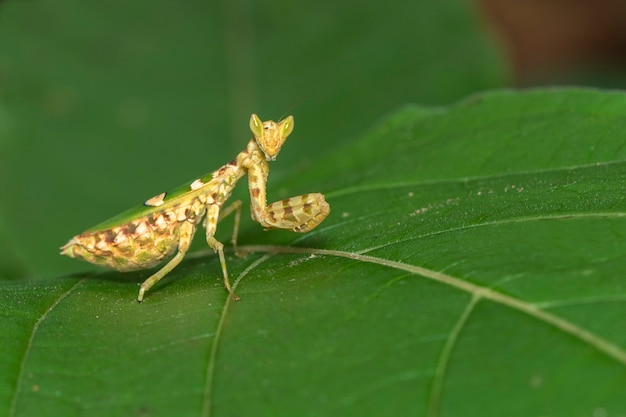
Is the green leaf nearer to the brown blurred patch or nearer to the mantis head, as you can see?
the mantis head

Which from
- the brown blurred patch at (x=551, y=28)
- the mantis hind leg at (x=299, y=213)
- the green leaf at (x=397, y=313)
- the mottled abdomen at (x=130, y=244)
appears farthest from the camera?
the brown blurred patch at (x=551, y=28)

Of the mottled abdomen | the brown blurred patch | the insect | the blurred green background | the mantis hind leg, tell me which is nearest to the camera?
the mantis hind leg

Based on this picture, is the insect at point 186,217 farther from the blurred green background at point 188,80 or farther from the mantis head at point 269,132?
the blurred green background at point 188,80

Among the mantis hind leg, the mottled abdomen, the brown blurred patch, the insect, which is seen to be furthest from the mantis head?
the brown blurred patch

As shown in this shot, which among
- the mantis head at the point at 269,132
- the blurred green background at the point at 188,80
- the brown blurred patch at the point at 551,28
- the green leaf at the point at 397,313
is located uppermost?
the brown blurred patch at the point at 551,28

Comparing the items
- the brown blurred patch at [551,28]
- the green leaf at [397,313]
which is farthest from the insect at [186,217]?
the brown blurred patch at [551,28]

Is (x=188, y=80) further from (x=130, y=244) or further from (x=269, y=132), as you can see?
(x=130, y=244)
